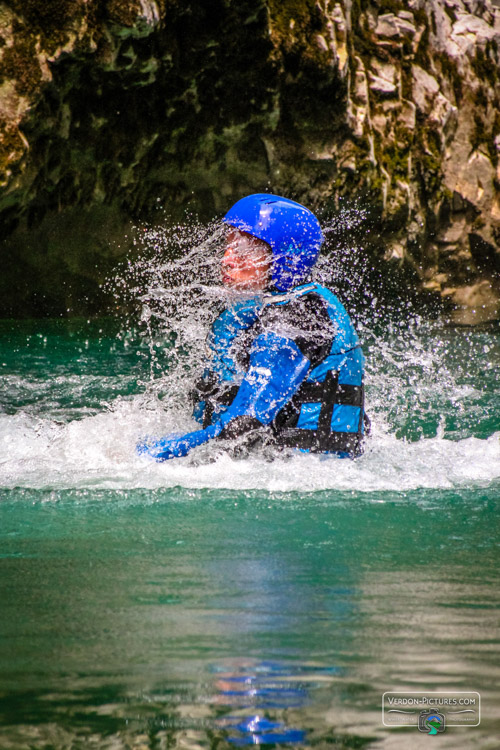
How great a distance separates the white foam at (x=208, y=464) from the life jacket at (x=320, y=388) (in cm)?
11

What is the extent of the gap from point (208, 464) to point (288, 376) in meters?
0.65

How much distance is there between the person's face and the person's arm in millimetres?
305

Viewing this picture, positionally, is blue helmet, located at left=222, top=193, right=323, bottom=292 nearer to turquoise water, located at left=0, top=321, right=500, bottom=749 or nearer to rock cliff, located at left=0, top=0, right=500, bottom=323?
turquoise water, located at left=0, top=321, right=500, bottom=749

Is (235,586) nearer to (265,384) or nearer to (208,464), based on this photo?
(265,384)

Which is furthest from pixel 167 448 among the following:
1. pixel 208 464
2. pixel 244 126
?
pixel 244 126

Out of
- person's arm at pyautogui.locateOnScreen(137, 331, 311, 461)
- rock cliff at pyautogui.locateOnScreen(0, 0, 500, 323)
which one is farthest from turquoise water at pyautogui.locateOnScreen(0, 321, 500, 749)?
rock cliff at pyautogui.locateOnScreen(0, 0, 500, 323)

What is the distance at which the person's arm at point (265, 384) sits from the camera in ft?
11.5

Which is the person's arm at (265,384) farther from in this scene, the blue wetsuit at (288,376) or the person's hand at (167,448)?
the person's hand at (167,448)

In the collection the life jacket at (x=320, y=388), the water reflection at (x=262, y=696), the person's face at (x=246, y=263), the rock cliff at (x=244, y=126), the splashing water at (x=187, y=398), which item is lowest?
the splashing water at (x=187, y=398)

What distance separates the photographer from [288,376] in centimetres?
353

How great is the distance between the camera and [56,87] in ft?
22.5

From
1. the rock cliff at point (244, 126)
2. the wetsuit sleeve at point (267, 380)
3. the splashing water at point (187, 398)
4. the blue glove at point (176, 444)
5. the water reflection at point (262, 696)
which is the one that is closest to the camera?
the water reflection at point (262, 696)

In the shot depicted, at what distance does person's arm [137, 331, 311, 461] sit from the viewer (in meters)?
3.49

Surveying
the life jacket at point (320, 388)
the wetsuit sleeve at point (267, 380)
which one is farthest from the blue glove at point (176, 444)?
the life jacket at point (320, 388)
